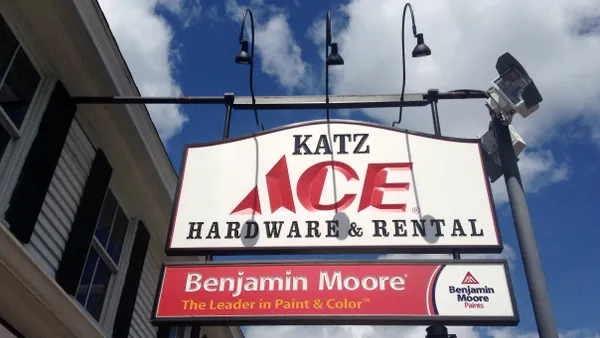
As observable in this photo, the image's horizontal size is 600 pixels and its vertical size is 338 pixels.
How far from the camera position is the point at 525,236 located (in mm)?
3840

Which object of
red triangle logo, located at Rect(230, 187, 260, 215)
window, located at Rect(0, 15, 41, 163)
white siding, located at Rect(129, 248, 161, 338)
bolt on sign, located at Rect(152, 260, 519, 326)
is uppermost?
window, located at Rect(0, 15, 41, 163)

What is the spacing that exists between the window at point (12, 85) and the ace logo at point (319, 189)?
7.79 feet

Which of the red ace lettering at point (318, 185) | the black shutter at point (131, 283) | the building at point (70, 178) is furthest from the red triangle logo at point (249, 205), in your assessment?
the black shutter at point (131, 283)

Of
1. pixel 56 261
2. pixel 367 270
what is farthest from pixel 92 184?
pixel 367 270

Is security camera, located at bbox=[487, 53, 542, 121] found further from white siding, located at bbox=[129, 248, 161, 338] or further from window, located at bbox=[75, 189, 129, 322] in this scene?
Result: white siding, located at bbox=[129, 248, 161, 338]

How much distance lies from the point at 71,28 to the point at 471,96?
4.14 m

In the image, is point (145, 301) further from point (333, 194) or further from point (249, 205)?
point (333, 194)

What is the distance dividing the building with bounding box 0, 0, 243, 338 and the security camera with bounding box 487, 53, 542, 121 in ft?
10.1

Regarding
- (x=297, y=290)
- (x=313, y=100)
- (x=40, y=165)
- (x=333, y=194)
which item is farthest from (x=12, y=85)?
(x=297, y=290)

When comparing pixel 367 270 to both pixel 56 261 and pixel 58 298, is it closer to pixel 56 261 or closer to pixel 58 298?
pixel 58 298

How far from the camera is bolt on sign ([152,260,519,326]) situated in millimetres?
3627

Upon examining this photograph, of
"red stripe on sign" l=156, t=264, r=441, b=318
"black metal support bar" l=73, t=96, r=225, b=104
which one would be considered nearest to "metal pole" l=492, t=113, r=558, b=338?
"red stripe on sign" l=156, t=264, r=441, b=318

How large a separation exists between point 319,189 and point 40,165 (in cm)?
280

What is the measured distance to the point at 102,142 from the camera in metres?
6.59
